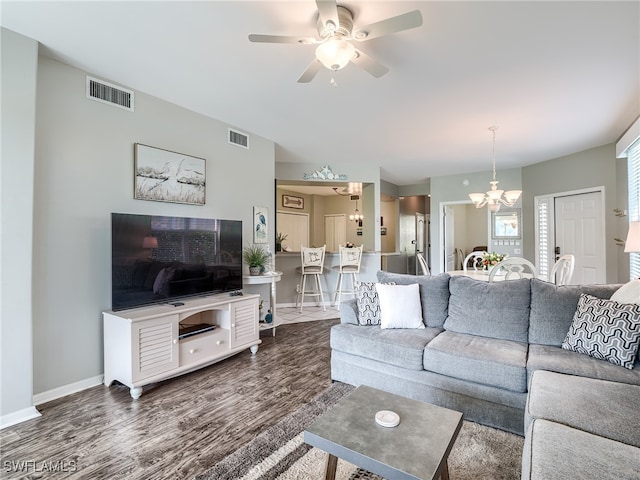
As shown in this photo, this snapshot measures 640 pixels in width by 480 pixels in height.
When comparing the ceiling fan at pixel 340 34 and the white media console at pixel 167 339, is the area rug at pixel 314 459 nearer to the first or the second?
the white media console at pixel 167 339

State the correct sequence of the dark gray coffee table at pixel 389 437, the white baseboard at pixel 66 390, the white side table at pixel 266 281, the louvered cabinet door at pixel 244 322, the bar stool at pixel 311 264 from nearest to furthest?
the dark gray coffee table at pixel 389 437 → the white baseboard at pixel 66 390 → the louvered cabinet door at pixel 244 322 → the white side table at pixel 266 281 → the bar stool at pixel 311 264

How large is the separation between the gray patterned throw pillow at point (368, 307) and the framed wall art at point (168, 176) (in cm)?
209

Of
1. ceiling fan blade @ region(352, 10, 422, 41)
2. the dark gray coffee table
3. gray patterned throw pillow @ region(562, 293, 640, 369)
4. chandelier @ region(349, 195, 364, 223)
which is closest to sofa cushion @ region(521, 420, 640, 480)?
the dark gray coffee table

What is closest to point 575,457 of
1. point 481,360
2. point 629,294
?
point 481,360

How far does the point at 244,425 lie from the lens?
Result: 2096 mm

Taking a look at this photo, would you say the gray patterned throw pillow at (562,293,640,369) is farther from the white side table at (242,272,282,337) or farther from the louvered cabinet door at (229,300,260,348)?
the white side table at (242,272,282,337)

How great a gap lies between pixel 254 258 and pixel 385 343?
2.15 m

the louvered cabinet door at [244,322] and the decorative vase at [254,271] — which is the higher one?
the decorative vase at [254,271]

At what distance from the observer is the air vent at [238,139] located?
13.0 feet

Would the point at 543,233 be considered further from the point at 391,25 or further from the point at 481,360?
the point at 391,25

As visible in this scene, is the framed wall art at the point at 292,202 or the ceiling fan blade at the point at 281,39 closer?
the ceiling fan blade at the point at 281,39

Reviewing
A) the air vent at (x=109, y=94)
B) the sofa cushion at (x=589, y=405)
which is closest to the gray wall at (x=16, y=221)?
the air vent at (x=109, y=94)

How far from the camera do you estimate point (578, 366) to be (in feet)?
6.22

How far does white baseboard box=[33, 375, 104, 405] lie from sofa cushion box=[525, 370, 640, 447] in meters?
3.17
